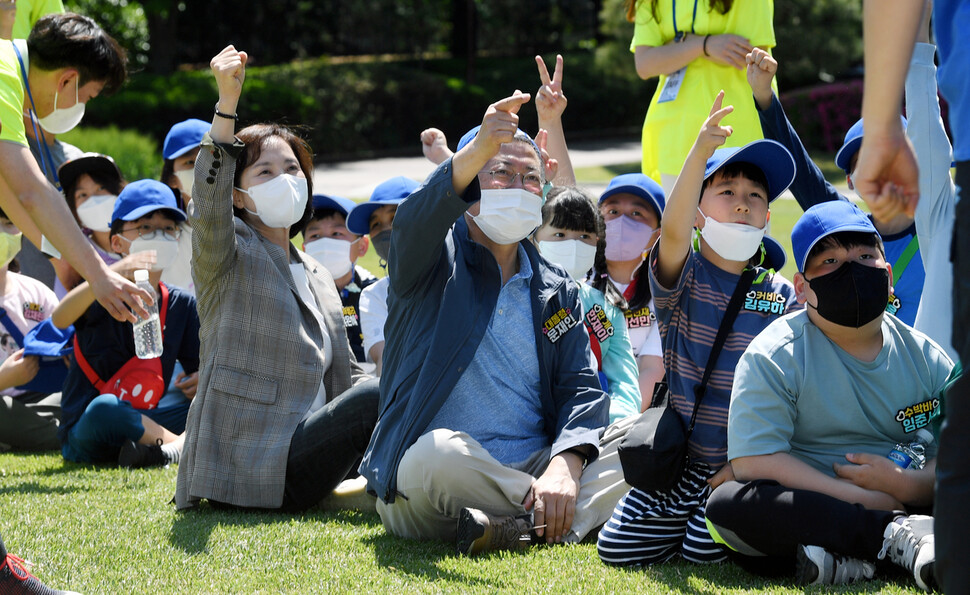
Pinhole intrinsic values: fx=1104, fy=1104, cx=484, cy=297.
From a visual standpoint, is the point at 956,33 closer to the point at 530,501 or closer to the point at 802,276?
the point at 802,276

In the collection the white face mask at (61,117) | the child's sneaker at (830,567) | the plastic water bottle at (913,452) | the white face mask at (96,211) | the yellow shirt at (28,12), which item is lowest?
the child's sneaker at (830,567)

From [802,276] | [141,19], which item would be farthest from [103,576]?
[141,19]

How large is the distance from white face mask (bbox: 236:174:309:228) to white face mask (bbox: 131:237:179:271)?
1224 mm

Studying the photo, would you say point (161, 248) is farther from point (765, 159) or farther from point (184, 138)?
point (765, 159)

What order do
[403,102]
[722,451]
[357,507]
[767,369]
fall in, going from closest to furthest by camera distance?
[767,369]
[722,451]
[357,507]
[403,102]

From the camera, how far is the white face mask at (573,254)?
528 cm

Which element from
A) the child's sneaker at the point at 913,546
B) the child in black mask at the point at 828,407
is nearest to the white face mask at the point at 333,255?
the child in black mask at the point at 828,407

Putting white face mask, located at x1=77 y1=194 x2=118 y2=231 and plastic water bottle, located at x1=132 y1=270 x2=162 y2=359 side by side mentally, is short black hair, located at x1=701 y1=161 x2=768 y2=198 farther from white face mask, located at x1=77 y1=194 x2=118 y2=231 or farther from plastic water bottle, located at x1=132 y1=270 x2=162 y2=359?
white face mask, located at x1=77 y1=194 x2=118 y2=231

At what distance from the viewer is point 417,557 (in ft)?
12.5

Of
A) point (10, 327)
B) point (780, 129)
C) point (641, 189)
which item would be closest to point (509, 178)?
point (780, 129)

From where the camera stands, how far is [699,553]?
372 cm

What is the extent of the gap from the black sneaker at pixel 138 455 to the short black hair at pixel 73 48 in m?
2.01

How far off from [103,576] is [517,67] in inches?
1154

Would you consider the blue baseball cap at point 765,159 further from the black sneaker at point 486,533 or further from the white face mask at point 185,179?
the white face mask at point 185,179
